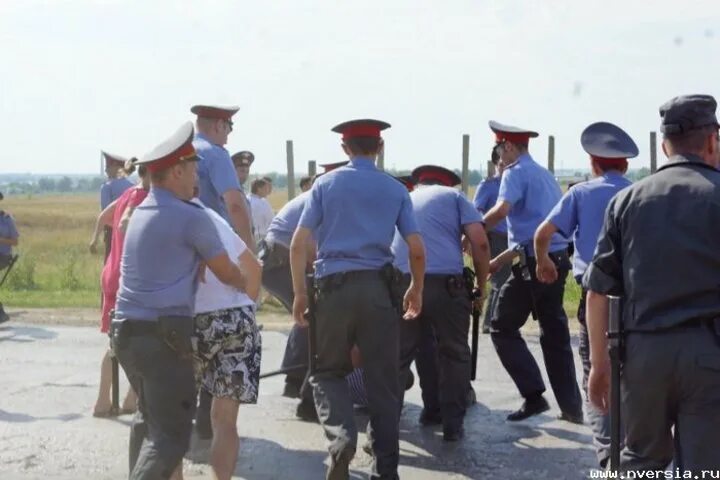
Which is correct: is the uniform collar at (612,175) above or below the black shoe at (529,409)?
above

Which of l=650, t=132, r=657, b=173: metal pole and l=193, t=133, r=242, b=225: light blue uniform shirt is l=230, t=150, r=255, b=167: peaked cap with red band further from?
l=650, t=132, r=657, b=173: metal pole

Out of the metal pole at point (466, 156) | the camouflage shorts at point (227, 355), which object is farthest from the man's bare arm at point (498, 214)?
the metal pole at point (466, 156)

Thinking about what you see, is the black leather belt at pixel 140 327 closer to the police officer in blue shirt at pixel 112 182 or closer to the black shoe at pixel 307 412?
the black shoe at pixel 307 412

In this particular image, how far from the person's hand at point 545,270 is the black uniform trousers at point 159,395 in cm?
251

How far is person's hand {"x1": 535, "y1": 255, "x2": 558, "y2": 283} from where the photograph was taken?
24.0 feet

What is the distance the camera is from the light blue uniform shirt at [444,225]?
7801mm

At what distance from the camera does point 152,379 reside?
216 inches

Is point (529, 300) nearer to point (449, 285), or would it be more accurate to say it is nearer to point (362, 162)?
point (449, 285)

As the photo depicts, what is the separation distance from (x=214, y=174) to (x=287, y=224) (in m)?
0.77

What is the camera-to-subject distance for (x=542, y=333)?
8227mm

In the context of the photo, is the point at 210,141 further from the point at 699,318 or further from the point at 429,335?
the point at 699,318

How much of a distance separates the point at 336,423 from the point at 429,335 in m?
1.88

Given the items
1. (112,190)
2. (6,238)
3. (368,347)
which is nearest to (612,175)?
(368,347)

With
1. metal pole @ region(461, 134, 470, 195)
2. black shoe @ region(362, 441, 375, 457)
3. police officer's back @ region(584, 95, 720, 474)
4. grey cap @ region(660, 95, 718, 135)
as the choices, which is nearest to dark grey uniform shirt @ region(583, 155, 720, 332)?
police officer's back @ region(584, 95, 720, 474)
